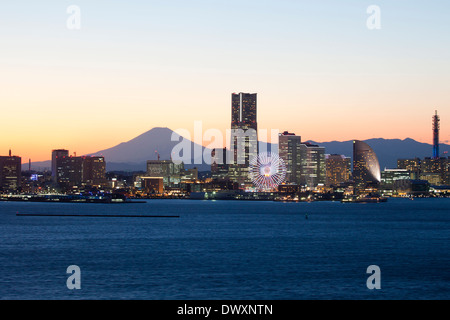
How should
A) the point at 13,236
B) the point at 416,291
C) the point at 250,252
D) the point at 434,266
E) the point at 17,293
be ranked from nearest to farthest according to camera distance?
the point at 17,293
the point at 416,291
the point at 434,266
the point at 250,252
the point at 13,236

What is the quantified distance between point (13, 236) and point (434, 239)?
52262mm

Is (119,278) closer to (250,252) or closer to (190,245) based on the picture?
(250,252)

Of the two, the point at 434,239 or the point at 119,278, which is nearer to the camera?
the point at 119,278

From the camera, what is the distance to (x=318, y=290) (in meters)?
38.6

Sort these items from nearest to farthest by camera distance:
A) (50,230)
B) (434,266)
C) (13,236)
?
(434,266), (13,236), (50,230)

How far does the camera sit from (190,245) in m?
68.7

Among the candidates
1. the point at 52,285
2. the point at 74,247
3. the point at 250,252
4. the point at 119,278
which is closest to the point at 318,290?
the point at 119,278

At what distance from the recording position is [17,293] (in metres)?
36.3

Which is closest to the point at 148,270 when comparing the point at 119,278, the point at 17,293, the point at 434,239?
the point at 119,278

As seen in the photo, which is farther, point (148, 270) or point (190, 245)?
point (190, 245)

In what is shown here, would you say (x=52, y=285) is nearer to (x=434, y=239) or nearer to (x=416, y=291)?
(x=416, y=291)

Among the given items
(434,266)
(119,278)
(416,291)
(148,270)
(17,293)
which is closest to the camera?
(17,293)

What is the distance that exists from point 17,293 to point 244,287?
13.2 meters

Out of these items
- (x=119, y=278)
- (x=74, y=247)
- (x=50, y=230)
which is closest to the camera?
(x=119, y=278)
